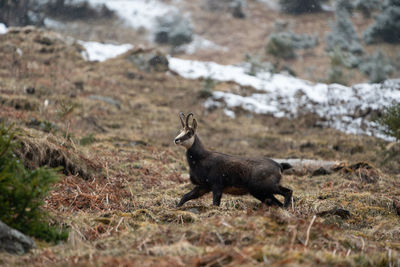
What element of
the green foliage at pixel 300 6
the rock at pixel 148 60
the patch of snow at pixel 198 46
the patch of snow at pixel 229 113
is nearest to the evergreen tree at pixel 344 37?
the green foliage at pixel 300 6

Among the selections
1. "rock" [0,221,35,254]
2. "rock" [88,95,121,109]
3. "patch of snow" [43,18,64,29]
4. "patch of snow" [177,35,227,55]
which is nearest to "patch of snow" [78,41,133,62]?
"rock" [88,95,121,109]

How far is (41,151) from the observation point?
23.1 feet

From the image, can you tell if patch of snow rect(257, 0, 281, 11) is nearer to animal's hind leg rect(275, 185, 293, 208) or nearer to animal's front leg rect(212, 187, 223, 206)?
animal's hind leg rect(275, 185, 293, 208)

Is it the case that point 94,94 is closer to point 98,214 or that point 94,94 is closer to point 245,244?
point 98,214

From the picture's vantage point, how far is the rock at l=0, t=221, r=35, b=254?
11.6 feet

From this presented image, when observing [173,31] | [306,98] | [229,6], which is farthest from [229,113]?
[229,6]

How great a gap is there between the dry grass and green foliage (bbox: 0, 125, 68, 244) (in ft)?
0.74

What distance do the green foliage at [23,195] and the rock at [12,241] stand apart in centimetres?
22

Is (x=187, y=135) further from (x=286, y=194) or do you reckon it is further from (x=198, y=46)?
(x=198, y=46)

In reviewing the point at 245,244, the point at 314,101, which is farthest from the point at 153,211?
the point at 314,101

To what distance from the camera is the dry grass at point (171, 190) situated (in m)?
3.57

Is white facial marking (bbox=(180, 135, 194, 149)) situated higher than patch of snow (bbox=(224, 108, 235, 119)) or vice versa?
white facial marking (bbox=(180, 135, 194, 149))

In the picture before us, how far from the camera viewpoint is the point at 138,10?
3950cm

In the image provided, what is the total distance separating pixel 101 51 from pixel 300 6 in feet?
76.7
